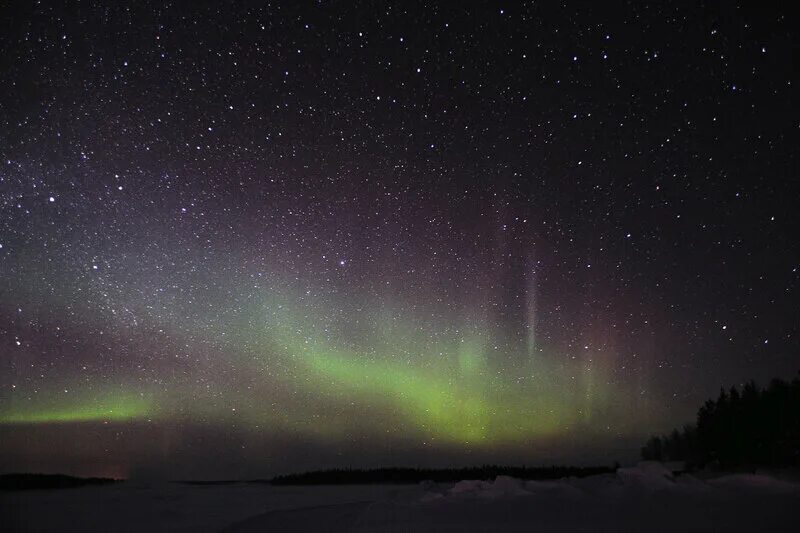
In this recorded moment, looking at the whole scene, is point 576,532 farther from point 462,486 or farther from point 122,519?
point 122,519

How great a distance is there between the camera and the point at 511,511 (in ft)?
43.3

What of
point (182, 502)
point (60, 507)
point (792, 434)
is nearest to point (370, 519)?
point (182, 502)

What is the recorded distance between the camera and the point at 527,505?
14.0m

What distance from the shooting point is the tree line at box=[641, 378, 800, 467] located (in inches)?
1164

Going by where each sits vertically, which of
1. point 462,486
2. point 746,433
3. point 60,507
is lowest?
point 60,507

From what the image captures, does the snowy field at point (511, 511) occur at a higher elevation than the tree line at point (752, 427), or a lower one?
lower

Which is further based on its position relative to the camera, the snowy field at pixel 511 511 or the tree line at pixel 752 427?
the tree line at pixel 752 427

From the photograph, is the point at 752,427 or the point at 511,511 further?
the point at 752,427

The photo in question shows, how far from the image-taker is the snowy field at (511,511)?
1112 cm

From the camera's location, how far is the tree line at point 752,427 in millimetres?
29578

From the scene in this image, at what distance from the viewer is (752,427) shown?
31.6m

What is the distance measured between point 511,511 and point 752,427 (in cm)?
2514

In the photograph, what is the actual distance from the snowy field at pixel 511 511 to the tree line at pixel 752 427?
1629 centimetres

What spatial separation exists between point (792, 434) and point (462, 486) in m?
21.5
